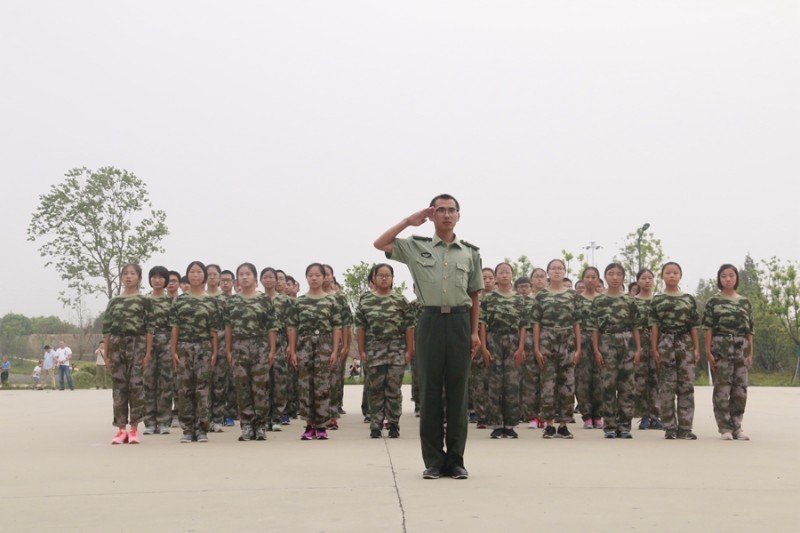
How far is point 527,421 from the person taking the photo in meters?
10.8

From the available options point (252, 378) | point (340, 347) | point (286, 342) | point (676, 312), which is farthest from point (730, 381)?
point (286, 342)

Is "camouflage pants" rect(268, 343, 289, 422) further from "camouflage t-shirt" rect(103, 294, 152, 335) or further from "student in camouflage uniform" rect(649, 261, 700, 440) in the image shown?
"student in camouflage uniform" rect(649, 261, 700, 440)

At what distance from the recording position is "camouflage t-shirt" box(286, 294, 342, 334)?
28.7 ft

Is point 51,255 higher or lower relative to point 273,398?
higher

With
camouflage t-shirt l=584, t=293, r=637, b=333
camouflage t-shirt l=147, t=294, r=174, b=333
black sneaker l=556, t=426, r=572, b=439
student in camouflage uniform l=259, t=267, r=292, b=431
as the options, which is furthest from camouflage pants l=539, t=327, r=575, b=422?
camouflage t-shirt l=147, t=294, r=174, b=333

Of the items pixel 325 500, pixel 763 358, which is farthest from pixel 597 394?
pixel 763 358

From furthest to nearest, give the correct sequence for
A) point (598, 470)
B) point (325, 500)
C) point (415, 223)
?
point (598, 470)
point (415, 223)
point (325, 500)

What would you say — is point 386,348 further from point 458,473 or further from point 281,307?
point 458,473

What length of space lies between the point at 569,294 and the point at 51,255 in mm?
30457

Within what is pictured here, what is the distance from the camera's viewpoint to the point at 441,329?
5.72 meters

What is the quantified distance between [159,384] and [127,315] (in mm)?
1349

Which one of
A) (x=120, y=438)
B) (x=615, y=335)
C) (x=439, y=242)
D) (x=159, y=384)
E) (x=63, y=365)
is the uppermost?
(x=439, y=242)

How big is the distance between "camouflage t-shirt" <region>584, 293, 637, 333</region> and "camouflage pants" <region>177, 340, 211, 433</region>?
13.6 feet

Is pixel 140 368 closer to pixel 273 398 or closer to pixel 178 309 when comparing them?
pixel 178 309
